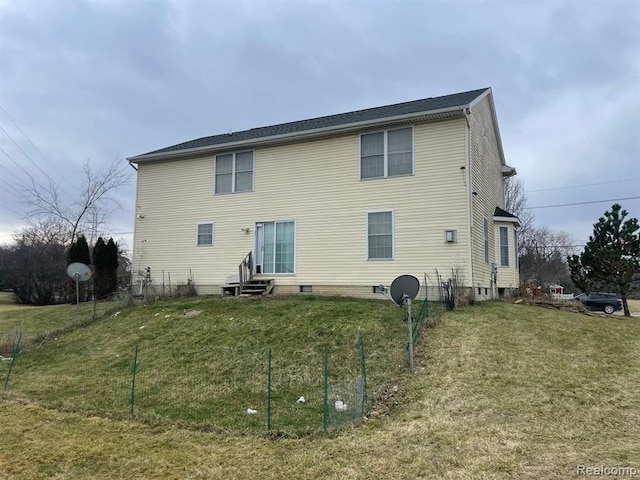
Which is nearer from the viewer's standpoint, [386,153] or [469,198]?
[469,198]

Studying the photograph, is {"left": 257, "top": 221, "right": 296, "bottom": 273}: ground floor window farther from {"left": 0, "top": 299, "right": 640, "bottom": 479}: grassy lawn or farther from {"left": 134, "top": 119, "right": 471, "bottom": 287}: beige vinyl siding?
{"left": 0, "top": 299, "right": 640, "bottom": 479}: grassy lawn

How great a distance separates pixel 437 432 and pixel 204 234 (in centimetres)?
1260

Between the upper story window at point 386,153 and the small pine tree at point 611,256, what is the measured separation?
9.44 metres

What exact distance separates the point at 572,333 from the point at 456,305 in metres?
2.71

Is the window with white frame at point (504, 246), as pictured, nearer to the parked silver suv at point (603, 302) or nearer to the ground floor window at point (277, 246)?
the ground floor window at point (277, 246)

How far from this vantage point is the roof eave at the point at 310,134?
42.5 feet

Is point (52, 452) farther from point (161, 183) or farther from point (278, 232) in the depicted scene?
point (161, 183)

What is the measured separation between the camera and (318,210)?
14.6 m

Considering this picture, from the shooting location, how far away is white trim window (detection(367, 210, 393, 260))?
1351 centimetres

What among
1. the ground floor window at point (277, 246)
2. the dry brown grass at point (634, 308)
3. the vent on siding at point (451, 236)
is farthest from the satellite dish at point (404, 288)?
the dry brown grass at point (634, 308)

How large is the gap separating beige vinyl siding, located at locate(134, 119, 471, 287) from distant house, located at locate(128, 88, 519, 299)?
0.12 ft

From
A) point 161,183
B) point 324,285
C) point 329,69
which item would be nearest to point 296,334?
point 324,285

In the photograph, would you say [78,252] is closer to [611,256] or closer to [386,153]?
[386,153]

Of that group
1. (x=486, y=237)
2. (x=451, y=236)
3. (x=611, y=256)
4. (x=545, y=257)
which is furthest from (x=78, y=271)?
(x=545, y=257)
